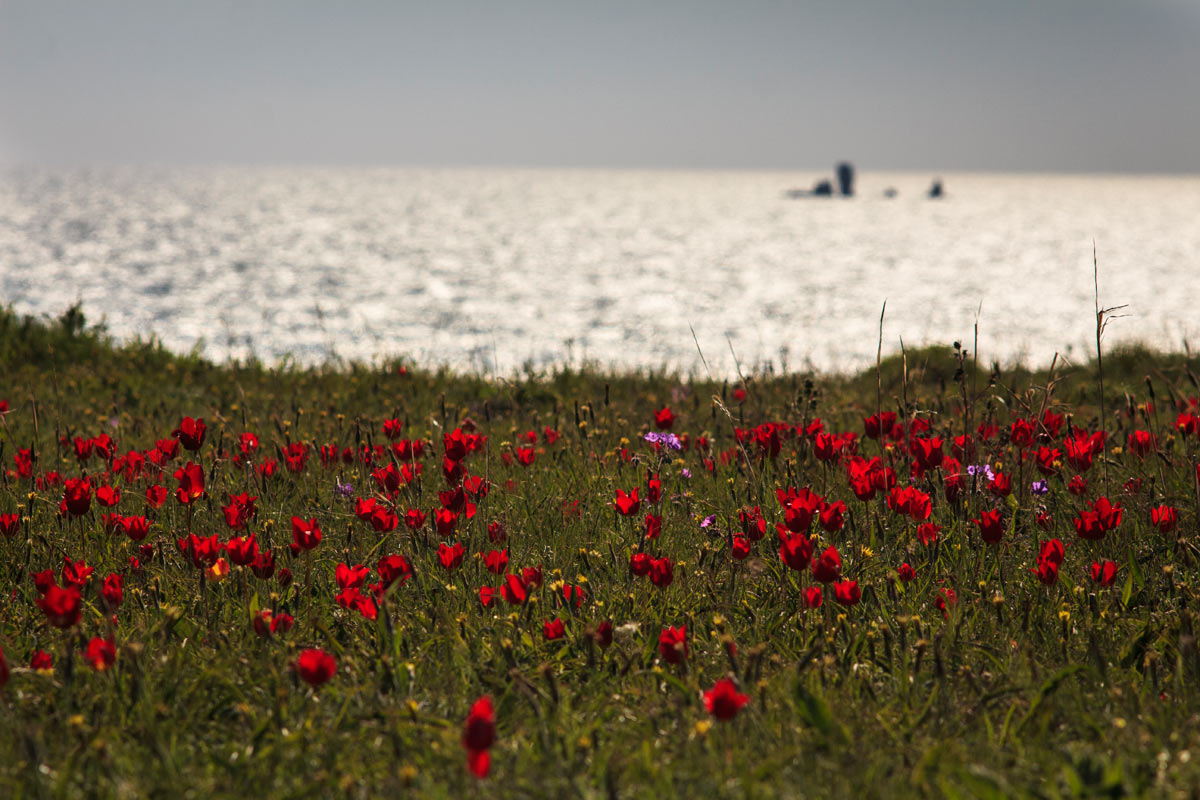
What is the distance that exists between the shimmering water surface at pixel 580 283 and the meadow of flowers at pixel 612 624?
2.69 meters

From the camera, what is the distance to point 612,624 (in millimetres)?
2920

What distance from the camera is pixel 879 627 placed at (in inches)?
107

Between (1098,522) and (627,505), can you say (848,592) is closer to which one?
(627,505)

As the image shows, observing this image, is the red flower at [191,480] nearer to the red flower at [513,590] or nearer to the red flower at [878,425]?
the red flower at [513,590]

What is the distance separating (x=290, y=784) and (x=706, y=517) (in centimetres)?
205

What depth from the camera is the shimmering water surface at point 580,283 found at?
34.3 meters

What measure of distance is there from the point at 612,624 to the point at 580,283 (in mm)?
61101

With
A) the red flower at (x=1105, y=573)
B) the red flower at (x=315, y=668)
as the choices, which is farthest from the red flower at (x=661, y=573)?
the red flower at (x=1105, y=573)

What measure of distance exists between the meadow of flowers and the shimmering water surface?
2.69 metres

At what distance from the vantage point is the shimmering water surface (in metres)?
34.3

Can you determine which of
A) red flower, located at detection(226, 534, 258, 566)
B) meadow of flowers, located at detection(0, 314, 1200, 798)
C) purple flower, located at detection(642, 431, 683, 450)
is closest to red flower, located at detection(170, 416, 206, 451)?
meadow of flowers, located at detection(0, 314, 1200, 798)

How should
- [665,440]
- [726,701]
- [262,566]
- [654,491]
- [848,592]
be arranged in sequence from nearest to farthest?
[726,701]
[848,592]
[262,566]
[654,491]
[665,440]

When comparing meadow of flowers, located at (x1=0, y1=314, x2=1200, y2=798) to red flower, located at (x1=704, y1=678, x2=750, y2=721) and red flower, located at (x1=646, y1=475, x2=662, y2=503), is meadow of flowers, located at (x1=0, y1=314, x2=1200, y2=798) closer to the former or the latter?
red flower, located at (x1=704, y1=678, x2=750, y2=721)

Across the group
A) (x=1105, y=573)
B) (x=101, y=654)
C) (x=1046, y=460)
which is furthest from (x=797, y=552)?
(x=101, y=654)
